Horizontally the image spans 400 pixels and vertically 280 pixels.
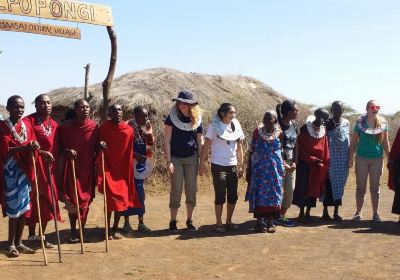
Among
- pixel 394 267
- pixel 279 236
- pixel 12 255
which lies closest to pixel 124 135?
pixel 12 255

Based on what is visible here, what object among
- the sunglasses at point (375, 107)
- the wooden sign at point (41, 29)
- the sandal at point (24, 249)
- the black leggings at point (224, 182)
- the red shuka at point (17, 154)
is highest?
the wooden sign at point (41, 29)

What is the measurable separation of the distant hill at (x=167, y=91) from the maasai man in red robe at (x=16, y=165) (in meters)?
5.66

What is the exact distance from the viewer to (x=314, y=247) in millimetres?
5996

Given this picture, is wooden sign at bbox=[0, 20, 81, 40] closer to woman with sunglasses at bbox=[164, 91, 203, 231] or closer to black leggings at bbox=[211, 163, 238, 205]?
woman with sunglasses at bbox=[164, 91, 203, 231]

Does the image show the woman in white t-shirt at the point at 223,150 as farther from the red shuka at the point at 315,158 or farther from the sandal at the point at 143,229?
the red shuka at the point at 315,158

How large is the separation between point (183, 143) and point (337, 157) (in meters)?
2.54

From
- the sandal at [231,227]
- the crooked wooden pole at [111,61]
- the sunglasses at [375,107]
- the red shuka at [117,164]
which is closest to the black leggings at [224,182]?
the sandal at [231,227]

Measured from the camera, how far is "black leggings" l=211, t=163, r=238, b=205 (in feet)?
21.8

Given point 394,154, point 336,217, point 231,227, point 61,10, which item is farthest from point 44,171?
point 394,154

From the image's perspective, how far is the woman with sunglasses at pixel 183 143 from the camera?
21.5 ft

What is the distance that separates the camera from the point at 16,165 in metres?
5.36

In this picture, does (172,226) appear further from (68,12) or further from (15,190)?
(68,12)

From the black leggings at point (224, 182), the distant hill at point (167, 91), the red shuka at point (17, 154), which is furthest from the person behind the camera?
the distant hill at point (167, 91)

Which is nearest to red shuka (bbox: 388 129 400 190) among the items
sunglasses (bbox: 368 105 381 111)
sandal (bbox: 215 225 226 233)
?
sunglasses (bbox: 368 105 381 111)
